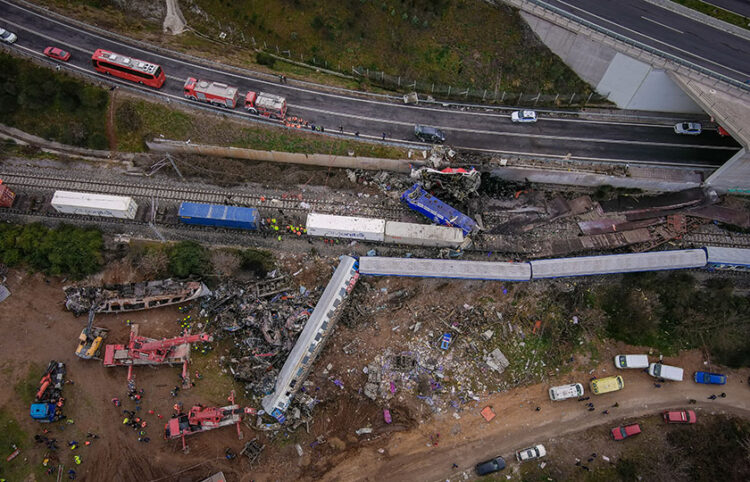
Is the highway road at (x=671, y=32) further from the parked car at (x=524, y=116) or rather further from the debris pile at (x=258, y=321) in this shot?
the debris pile at (x=258, y=321)

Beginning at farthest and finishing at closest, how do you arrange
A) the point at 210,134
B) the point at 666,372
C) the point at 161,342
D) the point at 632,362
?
the point at 210,134
the point at 632,362
the point at 666,372
the point at 161,342

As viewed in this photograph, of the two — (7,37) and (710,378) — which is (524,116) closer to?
(710,378)

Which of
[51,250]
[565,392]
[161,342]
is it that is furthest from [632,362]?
[51,250]

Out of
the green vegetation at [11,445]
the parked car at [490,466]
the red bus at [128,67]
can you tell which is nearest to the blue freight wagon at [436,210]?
the parked car at [490,466]

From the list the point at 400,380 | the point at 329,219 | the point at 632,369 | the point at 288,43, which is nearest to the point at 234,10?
the point at 288,43

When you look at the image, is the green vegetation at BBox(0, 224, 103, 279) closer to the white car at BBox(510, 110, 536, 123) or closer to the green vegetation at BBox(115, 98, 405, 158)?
the green vegetation at BBox(115, 98, 405, 158)

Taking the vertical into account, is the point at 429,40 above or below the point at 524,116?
above
